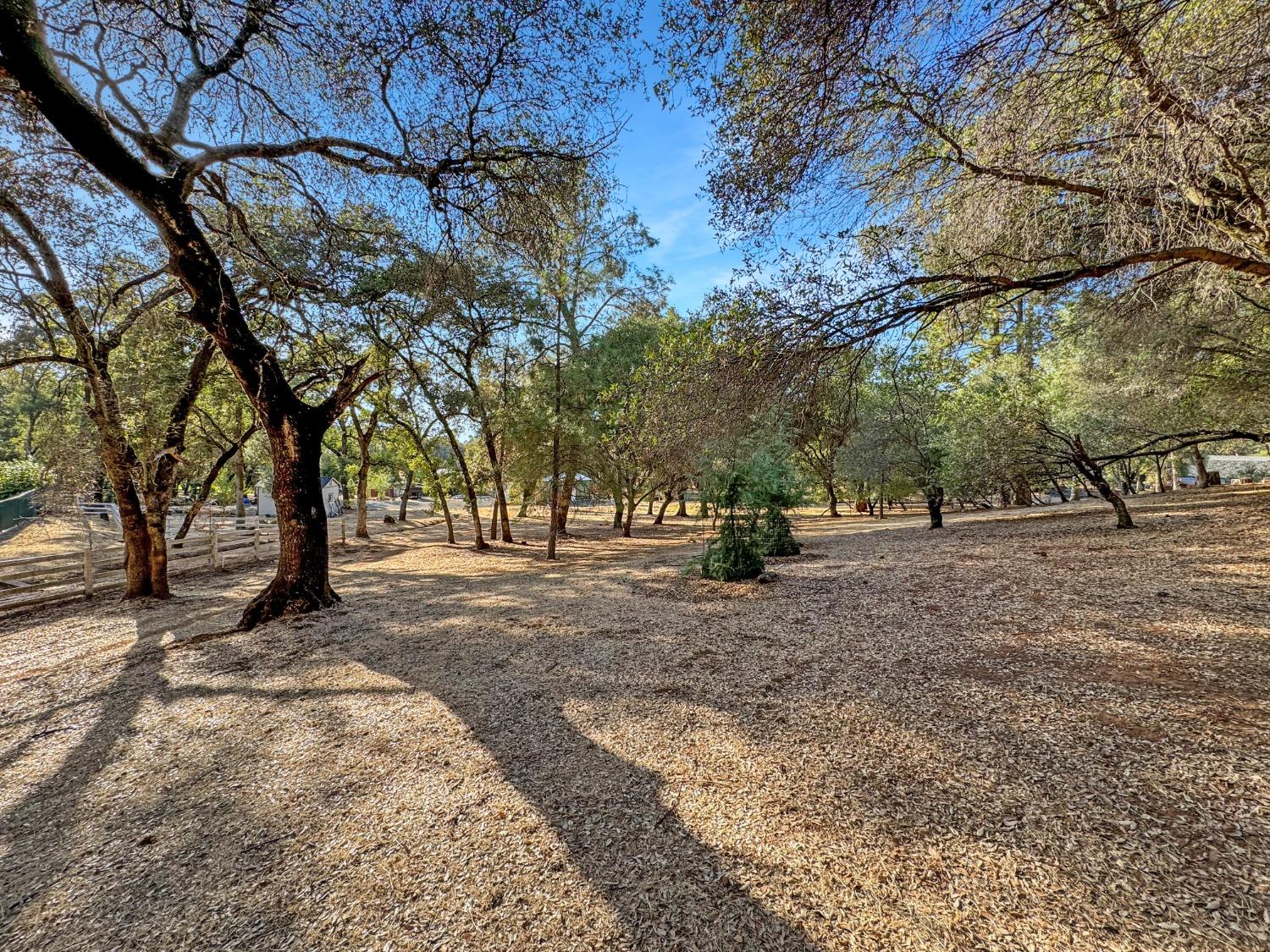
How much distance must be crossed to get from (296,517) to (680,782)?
632 centimetres

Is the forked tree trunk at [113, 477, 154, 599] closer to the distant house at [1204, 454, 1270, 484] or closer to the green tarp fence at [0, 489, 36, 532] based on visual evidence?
the green tarp fence at [0, 489, 36, 532]

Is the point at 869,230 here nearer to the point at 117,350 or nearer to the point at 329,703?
the point at 329,703

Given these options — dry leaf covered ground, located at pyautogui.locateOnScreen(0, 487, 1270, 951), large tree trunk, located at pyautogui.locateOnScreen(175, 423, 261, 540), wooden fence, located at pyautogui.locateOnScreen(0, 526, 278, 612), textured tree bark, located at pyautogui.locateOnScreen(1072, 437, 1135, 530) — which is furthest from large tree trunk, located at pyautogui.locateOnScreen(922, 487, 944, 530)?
wooden fence, located at pyautogui.locateOnScreen(0, 526, 278, 612)

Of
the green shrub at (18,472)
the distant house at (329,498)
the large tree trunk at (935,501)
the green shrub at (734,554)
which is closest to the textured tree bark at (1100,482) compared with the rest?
the large tree trunk at (935,501)

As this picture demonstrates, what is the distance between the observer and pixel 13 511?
20.7 metres

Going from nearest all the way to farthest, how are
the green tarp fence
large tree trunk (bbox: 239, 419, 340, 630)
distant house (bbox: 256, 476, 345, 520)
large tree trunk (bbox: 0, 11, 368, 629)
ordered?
large tree trunk (bbox: 0, 11, 368, 629), large tree trunk (bbox: 239, 419, 340, 630), the green tarp fence, distant house (bbox: 256, 476, 345, 520)

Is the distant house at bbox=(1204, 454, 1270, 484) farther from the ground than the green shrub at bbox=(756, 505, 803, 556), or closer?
farther from the ground

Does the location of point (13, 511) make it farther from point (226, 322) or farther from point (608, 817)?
point (608, 817)

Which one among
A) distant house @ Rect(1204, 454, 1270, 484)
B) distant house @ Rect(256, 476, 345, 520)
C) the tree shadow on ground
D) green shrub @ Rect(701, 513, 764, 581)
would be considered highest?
distant house @ Rect(256, 476, 345, 520)

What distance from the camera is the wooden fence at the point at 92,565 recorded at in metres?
8.67

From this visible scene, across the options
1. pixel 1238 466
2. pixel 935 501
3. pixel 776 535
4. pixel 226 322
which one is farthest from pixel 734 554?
pixel 1238 466

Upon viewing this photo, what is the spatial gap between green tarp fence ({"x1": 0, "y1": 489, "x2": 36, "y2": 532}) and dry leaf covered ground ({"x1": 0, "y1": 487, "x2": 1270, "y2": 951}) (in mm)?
24592

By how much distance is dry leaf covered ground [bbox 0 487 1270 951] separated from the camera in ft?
5.74

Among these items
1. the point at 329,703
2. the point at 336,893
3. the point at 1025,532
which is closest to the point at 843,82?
the point at 336,893
